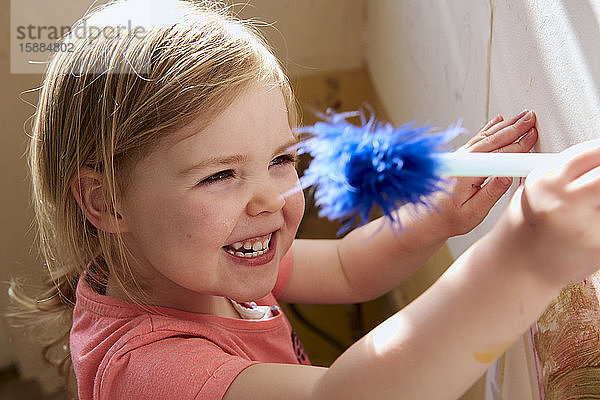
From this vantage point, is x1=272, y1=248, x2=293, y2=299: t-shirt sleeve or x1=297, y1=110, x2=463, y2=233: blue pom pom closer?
x1=297, y1=110, x2=463, y2=233: blue pom pom

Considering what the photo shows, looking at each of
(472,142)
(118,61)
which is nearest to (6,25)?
(118,61)

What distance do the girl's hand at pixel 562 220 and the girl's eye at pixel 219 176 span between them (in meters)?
0.29

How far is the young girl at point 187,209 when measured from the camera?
0.55 metres

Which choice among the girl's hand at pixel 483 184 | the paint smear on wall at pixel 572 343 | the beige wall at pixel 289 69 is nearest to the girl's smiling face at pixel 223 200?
the girl's hand at pixel 483 184

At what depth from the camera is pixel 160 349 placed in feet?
1.96

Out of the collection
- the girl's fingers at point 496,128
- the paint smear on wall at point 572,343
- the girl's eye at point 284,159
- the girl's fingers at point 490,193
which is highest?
the girl's fingers at point 496,128

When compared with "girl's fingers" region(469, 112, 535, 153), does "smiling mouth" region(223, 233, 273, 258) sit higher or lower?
lower

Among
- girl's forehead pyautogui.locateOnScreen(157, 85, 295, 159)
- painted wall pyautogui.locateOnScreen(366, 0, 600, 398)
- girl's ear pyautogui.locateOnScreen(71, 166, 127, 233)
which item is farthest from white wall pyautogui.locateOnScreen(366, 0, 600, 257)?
girl's ear pyautogui.locateOnScreen(71, 166, 127, 233)

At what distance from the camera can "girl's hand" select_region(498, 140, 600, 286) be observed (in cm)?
35

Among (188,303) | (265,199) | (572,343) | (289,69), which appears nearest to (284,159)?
(265,199)

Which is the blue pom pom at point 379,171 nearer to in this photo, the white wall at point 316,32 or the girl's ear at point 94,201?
the girl's ear at point 94,201

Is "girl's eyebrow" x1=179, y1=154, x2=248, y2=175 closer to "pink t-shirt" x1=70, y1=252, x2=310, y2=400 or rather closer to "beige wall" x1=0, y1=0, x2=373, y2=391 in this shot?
"pink t-shirt" x1=70, y1=252, x2=310, y2=400

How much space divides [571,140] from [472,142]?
0.44ft

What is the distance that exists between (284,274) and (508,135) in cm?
39
